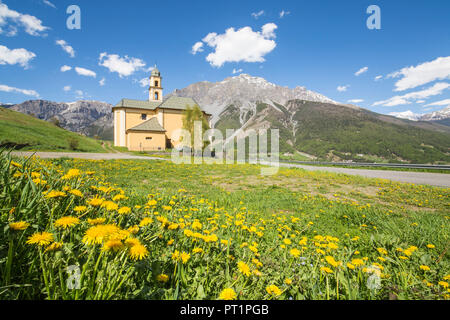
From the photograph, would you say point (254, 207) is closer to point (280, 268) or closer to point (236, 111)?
point (280, 268)

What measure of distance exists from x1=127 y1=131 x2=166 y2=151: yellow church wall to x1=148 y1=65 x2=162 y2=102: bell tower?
44.1 ft

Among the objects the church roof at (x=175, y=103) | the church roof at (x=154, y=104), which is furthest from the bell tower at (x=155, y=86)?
the church roof at (x=175, y=103)

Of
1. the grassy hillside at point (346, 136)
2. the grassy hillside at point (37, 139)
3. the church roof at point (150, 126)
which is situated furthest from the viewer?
the grassy hillside at point (346, 136)

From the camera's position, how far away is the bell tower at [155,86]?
43.9 meters

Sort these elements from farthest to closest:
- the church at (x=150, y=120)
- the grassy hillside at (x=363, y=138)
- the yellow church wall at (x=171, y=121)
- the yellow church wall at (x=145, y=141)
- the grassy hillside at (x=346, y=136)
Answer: the grassy hillside at (x=346, y=136)
the grassy hillside at (x=363, y=138)
the yellow church wall at (x=171, y=121)
the church at (x=150, y=120)
the yellow church wall at (x=145, y=141)

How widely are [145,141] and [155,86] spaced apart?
53.9 feet

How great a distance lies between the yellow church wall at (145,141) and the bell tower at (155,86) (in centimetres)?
1344

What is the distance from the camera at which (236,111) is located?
199 metres

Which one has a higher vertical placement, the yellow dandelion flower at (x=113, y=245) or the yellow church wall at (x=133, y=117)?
the yellow church wall at (x=133, y=117)

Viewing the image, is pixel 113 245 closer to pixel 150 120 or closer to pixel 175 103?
pixel 150 120

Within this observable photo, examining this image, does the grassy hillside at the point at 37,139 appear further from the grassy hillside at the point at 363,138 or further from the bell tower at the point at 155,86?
the grassy hillside at the point at 363,138

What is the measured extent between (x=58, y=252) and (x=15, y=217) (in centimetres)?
77

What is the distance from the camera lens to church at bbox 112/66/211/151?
36125 mm
